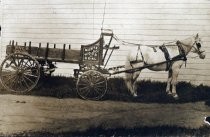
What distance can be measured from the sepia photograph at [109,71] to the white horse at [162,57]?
0.02 meters

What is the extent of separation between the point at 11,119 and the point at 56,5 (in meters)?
1.98

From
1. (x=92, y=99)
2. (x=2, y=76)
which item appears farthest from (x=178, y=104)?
(x=2, y=76)

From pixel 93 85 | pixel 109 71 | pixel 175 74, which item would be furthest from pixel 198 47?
pixel 93 85

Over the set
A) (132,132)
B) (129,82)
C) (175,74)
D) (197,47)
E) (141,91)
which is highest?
(197,47)

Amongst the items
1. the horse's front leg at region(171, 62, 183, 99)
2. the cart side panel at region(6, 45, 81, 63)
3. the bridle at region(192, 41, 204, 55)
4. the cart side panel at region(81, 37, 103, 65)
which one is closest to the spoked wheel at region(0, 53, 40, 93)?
the cart side panel at region(6, 45, 81, 63)

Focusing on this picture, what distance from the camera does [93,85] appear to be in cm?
667

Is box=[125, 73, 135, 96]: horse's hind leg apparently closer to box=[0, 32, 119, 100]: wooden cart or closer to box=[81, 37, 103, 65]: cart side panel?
box=[0, 32, 119, 100]: wooden cart

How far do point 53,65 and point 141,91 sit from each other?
1.49m

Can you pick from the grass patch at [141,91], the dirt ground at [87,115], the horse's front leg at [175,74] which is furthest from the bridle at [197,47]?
the dirt ground at [87,115]

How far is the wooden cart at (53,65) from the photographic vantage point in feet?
21.9

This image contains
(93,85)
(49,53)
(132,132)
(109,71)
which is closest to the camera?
(132,132)

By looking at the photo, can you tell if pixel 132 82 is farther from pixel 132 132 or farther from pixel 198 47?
pixel 198 47

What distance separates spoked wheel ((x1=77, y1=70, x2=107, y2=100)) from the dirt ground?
10 cm

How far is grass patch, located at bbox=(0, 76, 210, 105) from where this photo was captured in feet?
22.0
